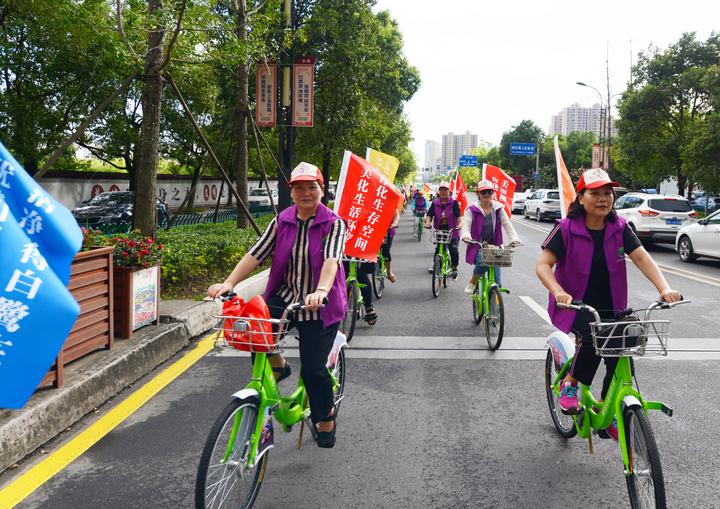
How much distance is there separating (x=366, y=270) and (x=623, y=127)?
24.0 meters

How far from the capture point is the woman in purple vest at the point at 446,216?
9711mm

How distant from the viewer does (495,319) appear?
6457 millimetres

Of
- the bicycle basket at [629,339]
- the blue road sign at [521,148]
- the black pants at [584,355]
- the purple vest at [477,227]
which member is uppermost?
the blue road sign at [521,148]

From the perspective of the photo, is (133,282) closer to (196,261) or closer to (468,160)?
(196,261)

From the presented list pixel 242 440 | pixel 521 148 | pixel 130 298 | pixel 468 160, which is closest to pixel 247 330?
pixel 242 440

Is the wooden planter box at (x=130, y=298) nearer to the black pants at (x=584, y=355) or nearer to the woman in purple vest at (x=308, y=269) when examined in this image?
the woman in purple vest at (x=308, y=269)

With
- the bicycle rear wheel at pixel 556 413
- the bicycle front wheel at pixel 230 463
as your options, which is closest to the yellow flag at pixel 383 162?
the bicycle rear wheel at pixel 556 413

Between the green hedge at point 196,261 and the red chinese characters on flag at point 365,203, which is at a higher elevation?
the red chinese characters on flag at point 365,203

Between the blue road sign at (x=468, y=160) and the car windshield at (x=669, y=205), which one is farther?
the blue road sign at (x=468, y=160)

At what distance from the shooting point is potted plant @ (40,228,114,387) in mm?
4789

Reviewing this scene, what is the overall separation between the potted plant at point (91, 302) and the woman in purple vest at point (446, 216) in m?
5.30

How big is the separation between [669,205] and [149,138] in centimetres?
1469

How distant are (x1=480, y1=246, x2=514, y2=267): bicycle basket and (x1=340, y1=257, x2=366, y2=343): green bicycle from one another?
4.60 feet

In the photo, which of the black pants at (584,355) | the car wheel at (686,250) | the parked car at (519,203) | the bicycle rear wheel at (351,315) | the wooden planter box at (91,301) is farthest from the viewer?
the parked car at (519,203)
